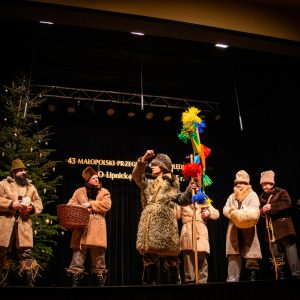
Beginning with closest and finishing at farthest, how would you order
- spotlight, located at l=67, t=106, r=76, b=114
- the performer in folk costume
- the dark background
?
the performer in folk costume → the dark background → spotlight, located at l=67, t=106, r=76, b=114

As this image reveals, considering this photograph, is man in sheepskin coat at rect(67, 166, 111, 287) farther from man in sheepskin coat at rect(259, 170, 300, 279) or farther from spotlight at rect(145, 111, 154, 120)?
spotlight at rect(145, 111, 154, 120)

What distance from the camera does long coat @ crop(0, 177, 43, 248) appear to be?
4.34 meters

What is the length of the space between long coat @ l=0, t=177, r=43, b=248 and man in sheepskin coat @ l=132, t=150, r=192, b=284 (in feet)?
4.18

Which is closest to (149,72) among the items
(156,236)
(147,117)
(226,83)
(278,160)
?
(147,117)

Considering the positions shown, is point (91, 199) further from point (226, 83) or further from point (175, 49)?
point (226, 83)

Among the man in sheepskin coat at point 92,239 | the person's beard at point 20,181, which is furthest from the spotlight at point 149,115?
the person's beard at point 20,181

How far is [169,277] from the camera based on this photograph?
475 centimetres

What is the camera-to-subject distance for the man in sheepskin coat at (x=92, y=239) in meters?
4.95

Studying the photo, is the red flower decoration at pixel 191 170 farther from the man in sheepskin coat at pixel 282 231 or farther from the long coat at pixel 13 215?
the long coat at pixel 13 215

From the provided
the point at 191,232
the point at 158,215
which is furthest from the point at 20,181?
the point at 191,232

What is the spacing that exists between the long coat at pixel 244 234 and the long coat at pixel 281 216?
36 cm

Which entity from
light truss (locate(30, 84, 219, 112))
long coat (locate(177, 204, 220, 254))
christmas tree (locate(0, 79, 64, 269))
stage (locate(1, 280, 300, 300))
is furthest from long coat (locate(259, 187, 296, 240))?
christmas tree (locate(0, 79, 64, 269))

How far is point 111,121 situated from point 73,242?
3.60m

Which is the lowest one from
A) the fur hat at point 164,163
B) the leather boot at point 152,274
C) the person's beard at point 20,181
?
the leather boot at point 152,274
